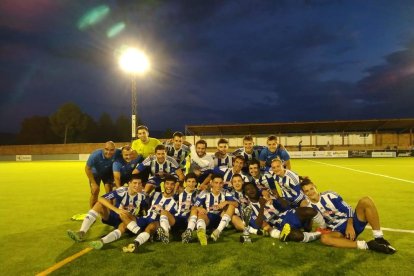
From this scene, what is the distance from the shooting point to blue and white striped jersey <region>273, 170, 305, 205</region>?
530 cm

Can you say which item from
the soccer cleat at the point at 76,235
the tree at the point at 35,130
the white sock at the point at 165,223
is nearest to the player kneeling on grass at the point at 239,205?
the white sock at the point at 165,223

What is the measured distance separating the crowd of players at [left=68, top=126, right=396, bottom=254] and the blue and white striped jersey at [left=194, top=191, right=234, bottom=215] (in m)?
0.02

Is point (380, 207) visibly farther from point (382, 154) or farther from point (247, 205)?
point (382, 154)

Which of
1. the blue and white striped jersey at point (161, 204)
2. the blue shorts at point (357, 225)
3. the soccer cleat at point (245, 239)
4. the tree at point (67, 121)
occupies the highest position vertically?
the tree at point (67, 121)

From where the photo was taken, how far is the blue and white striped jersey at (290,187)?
530cm

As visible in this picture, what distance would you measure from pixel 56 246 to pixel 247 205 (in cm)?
307

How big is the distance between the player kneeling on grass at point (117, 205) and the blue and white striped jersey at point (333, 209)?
2795 mm

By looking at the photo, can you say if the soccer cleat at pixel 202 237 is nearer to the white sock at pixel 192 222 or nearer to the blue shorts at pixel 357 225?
the white sock at pixel 192 222

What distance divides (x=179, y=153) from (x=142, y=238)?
2.88 meters

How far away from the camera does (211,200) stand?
18.0ft

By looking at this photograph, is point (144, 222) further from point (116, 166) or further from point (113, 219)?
point (116, 166)

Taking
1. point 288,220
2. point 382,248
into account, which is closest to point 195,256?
point 288,220

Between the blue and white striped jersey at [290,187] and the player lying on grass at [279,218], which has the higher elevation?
the blue and white striped jersey at [290,187]

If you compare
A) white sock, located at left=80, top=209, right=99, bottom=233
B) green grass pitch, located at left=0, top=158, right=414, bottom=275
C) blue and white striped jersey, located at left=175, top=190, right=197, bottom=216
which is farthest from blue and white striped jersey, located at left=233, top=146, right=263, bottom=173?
white sock, located at left=80, top=209, right=99, bottom=233
